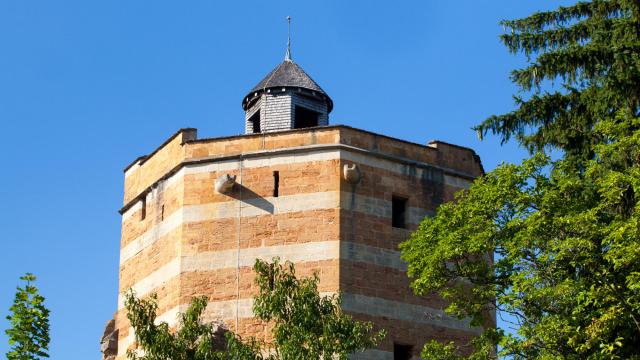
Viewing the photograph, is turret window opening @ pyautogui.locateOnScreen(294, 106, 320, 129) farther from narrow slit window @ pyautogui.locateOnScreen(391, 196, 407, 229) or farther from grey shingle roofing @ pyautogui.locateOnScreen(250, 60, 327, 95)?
narrow slit window @ pyautogui.locateOnScreen(391, 196, 407, 229)

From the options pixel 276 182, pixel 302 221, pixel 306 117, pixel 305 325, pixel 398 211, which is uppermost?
pixel 306 117

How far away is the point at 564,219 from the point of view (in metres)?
23.7

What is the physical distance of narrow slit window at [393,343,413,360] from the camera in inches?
1225

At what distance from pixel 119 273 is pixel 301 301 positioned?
12911 millimetres

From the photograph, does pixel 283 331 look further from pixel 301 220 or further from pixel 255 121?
pixel 255 121

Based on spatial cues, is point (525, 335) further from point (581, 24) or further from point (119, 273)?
point (119, 273)

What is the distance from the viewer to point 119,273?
35031mm

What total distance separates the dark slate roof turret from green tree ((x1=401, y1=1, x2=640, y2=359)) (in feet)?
25.7

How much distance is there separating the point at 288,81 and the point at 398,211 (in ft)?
19.4

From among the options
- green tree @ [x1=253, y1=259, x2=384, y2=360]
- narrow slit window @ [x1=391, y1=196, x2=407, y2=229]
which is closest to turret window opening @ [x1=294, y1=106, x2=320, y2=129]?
narrow slit window @ [x1=391, y1=196, x2=407, y2=229]

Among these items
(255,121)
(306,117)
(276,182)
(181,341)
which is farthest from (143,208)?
(181,341)

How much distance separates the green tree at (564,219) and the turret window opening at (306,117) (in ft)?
25.0

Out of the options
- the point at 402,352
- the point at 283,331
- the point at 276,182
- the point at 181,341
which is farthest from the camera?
the point at 276,182

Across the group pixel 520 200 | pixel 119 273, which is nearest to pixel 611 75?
pixel 520 200
